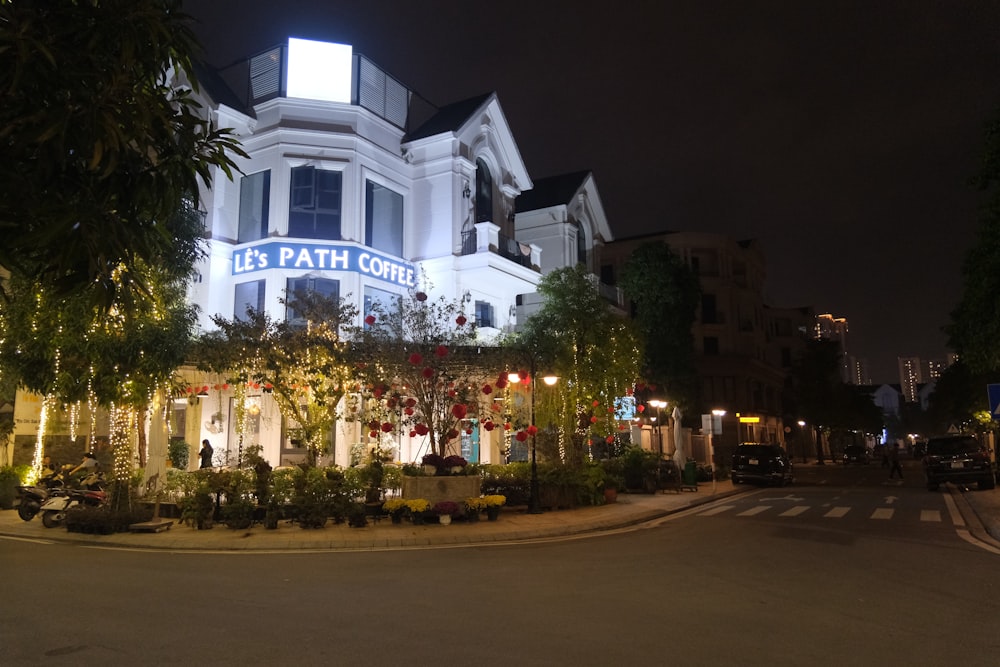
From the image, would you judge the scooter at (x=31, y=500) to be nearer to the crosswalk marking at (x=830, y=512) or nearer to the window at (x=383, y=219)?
the window at (x=383, y=219)

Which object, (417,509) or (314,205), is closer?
(417,509)

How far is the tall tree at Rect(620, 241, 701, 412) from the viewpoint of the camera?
37.0m

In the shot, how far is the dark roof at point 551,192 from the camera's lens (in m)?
30.8

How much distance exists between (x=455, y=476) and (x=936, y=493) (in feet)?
59.0

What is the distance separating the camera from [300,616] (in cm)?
699

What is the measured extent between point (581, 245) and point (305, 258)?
47.1ft

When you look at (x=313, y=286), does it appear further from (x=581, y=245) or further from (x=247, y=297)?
(x=581, y=245)

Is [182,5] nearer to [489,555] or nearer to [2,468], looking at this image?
[489,555]

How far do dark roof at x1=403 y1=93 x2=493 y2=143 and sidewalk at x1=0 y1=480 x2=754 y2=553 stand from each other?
13993 mm

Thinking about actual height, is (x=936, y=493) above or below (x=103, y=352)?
below

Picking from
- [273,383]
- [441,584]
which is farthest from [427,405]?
[441,584]

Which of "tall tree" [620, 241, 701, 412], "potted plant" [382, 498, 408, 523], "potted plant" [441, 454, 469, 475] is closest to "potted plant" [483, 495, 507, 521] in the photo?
"potted plant" [441, 454, 469, 475]

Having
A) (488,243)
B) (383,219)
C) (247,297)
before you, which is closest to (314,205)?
(383,219)

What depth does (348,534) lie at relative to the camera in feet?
44.5
